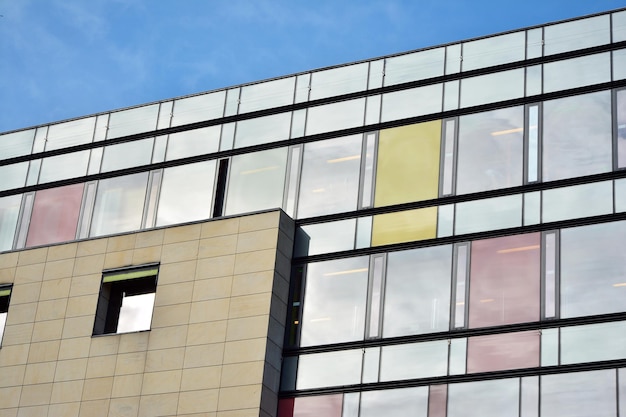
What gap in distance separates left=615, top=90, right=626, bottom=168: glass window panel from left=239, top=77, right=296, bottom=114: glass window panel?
36.8 feet

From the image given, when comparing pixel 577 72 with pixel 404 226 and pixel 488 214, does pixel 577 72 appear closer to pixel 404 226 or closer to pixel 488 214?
pixel 488 214

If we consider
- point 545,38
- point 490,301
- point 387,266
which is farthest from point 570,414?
A: point 545,38

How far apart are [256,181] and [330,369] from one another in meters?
7.77

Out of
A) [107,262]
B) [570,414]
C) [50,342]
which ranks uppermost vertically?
[107,262]

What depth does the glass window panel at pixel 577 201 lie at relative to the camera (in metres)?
33.8

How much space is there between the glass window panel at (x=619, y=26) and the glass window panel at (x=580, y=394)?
11.2 m

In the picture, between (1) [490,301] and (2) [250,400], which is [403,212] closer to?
(1) [490,301]

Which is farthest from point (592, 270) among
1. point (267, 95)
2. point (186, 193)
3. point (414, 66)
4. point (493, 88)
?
point (186, 193)

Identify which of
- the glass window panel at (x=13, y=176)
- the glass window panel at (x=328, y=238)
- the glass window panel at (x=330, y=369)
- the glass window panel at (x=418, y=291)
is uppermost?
the glass window panel at (x=13, y=176)

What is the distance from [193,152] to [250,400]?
35.8ft

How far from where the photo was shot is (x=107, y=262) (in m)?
38.6

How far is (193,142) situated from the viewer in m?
41.5

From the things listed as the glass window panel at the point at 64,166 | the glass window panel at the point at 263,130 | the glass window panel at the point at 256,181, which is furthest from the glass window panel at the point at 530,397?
the glass window panel at the point at 64,166

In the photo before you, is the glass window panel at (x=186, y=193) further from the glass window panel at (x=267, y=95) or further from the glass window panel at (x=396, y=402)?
the glass window panel at (x=396, y=402)
